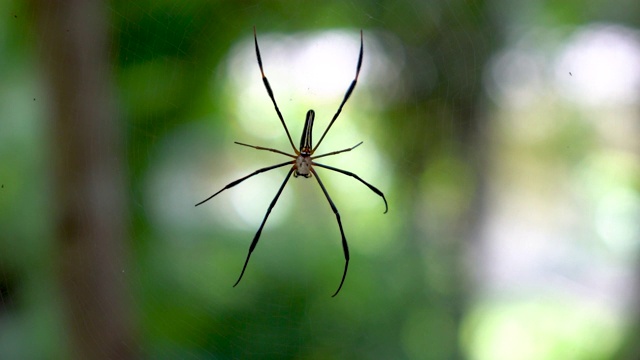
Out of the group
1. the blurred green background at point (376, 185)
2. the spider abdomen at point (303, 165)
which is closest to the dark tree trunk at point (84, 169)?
the blurred green background at point (376, 185)

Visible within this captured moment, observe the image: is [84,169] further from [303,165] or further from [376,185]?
[376,185]

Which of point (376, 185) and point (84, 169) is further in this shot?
point (376, 185)

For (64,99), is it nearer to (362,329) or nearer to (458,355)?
A: (362,329)

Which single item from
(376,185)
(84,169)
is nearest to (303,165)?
(84,169)

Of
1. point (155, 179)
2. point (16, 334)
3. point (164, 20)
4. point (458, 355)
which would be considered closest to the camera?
point (164, 20)

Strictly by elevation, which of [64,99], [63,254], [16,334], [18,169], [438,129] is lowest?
[16,334]

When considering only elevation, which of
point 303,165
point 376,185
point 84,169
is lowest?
point 84,169

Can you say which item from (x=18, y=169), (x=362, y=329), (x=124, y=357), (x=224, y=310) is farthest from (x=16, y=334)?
(x=362, y=329)

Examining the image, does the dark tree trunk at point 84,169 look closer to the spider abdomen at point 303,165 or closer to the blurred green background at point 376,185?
the blurred green background at point 376,185
